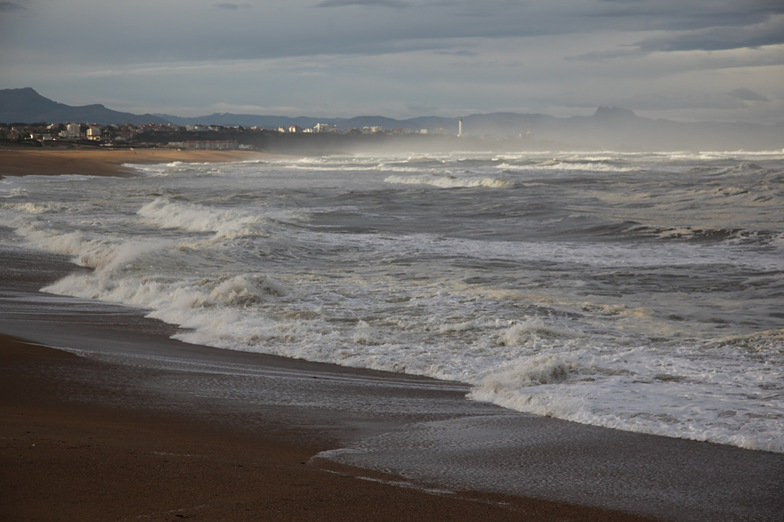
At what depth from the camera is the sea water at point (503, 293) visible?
265 inches

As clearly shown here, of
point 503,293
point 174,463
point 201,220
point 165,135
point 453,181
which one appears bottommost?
point 503,293

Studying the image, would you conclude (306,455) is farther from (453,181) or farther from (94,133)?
(94,133)

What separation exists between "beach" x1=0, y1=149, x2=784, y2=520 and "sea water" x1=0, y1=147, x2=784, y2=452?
57 cm

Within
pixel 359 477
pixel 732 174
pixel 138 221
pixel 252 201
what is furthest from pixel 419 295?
pixel 732 174

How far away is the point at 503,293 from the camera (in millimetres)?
11547

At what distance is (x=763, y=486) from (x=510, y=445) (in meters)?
1.48

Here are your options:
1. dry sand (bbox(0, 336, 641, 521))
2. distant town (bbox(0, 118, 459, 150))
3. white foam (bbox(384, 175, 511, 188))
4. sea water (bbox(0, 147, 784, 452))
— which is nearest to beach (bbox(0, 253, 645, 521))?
dry sand (bbox(0, 336, 641, 521))

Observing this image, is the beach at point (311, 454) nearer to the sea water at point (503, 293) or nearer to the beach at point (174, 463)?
the beach at point (174, 463)

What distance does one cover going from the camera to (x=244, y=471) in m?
4.38

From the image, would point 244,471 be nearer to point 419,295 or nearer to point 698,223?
point 419,295

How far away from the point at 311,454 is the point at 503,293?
22.9ft

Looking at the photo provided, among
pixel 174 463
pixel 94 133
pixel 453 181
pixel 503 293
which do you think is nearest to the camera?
pixel 174 463

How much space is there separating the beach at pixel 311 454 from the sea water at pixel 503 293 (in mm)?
574

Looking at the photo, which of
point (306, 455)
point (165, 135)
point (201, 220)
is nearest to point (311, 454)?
point (306, 455)
